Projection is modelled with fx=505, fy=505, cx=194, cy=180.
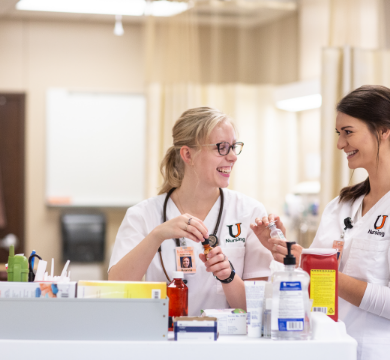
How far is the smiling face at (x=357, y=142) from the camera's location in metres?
1.79

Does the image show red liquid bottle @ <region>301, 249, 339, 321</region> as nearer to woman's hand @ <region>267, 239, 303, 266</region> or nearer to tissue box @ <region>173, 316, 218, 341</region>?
woman's hand @ <region>267, 239, 303, 266</region>

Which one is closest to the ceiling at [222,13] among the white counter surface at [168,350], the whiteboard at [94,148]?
the whiteboard at [94,148]

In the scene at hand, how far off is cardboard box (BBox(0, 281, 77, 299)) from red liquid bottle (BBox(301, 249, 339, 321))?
65cm

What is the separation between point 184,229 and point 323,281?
0.46 meters

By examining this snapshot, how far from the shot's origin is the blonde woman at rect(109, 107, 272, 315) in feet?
6.14

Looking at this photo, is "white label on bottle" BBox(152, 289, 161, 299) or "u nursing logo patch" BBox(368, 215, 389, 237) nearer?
"white label on bottle" BBox(152, 289, 161, 299)

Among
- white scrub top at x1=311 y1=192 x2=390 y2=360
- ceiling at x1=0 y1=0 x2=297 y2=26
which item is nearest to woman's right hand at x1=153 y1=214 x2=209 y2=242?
white scrub top at x1=311 y1=192 x2=390 y2=360

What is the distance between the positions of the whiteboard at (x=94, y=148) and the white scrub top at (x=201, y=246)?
12.1 feet

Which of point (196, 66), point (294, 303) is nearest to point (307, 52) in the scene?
point (196, 66)

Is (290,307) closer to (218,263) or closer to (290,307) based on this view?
(290,307)

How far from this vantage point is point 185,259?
1847 mm

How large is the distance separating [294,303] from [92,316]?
1.70 feet

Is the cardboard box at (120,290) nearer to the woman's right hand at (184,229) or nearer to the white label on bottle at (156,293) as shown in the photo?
the white label on bottle at (156,293)

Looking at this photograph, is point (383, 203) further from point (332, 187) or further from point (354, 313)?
point (332, 187)
